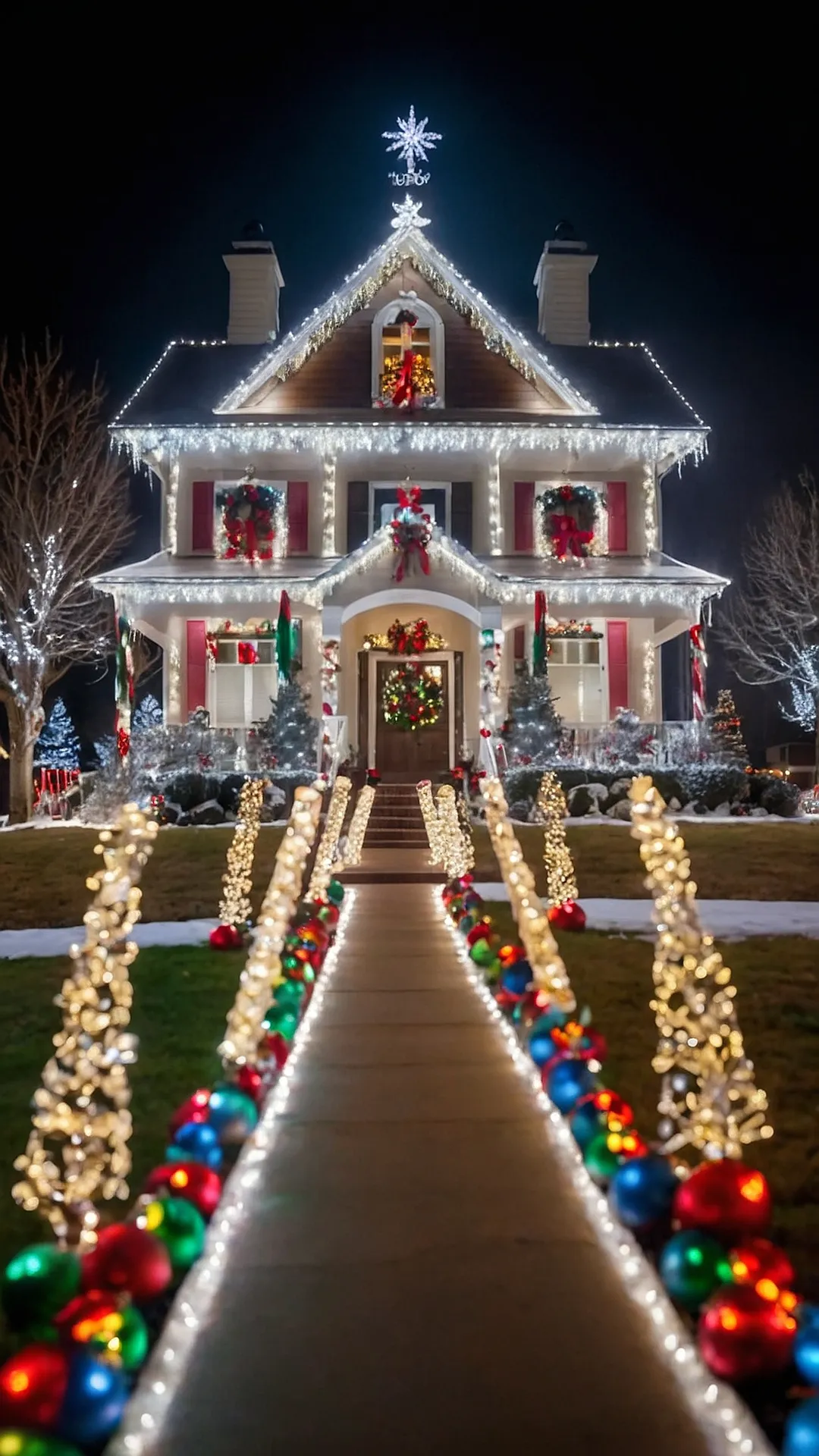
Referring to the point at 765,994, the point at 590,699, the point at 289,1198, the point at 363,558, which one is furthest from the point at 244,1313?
the point at 590,699

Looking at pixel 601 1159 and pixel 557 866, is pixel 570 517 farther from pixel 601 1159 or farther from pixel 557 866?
pixel 601 1159

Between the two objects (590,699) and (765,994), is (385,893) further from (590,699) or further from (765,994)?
(590,699)

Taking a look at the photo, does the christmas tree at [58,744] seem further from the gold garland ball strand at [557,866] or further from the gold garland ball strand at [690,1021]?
the gold garland ball strand at [690,1021]

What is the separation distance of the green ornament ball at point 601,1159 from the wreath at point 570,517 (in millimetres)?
16853

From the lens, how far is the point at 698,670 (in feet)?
61.6

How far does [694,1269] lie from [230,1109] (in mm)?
1998

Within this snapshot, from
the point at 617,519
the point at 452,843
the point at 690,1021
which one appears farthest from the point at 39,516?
the point at 690,1021

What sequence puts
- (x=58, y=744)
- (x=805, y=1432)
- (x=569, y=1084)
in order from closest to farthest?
(x=805, y=1432) → (x=569, y=1084) → (x=58, y=744)

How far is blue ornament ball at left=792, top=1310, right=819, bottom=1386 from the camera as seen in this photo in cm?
260

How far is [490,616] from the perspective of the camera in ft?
58.5

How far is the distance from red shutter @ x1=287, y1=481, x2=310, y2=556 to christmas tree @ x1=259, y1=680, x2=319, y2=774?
4.51 metres

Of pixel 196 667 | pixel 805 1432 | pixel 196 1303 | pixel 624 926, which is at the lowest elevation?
pixel 196 1303

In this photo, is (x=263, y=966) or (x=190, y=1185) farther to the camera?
(x=263, y=966)

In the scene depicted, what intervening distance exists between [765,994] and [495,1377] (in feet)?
14.8
